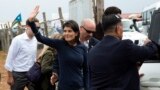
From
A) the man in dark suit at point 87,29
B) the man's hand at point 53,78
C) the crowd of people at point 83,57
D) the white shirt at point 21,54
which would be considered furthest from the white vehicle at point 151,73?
the white shirt at point 21,54

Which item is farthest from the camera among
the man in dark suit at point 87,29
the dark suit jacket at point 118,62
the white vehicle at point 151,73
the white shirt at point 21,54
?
the white shirt at point 21,54

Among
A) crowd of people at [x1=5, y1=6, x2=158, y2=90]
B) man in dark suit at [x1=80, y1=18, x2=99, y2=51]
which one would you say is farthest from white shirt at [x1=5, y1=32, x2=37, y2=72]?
man in dark suit at [x1=80, y1=18, x2=99, y2=51]

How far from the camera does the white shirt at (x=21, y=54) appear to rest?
818 centimetres

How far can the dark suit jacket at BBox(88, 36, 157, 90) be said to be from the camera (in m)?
4.67

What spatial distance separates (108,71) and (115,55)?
0.59ft

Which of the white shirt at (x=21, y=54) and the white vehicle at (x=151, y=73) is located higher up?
the white vehicle at (x=151, y=73)

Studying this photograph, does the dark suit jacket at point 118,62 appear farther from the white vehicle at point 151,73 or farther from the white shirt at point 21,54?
the white shirt at point 21,54

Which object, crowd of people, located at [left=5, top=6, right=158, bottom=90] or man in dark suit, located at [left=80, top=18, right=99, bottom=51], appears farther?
man in dark suit, located at [left=80, top=18, right=99, bottom=51]

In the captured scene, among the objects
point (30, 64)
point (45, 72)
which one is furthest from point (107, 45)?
point (30, 64)

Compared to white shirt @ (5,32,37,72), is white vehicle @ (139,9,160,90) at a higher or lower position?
higher

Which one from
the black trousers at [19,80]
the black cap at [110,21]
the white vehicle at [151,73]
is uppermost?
the black cap at [110,21]

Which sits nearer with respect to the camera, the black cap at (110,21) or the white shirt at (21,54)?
the black cap at (110,21)

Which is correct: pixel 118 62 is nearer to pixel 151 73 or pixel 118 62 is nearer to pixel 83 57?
pixel 151 73

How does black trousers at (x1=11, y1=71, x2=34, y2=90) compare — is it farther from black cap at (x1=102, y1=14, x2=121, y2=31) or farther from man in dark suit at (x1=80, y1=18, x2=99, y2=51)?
black cap at (x1=102, y1=14, x2=121, y2=31)
